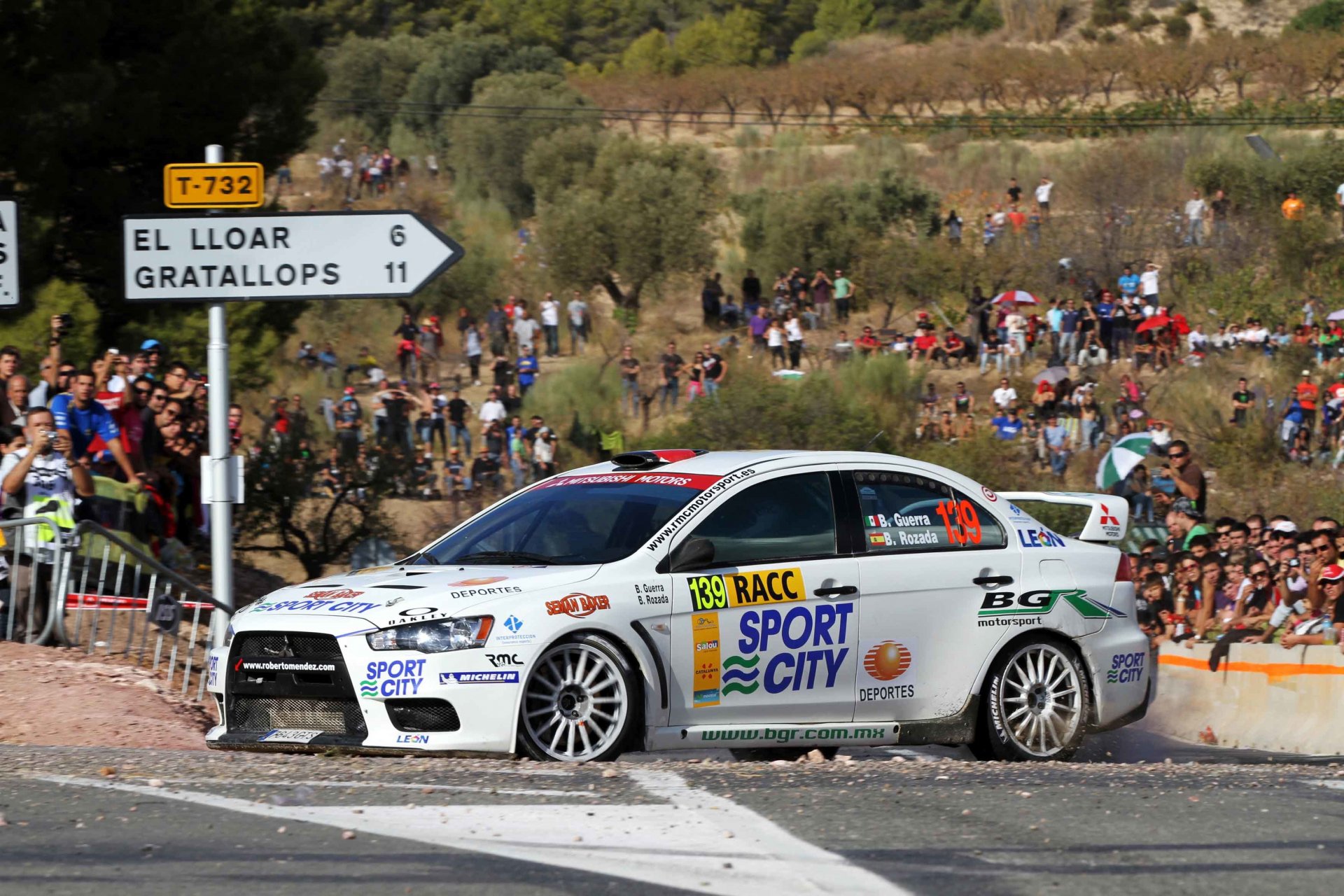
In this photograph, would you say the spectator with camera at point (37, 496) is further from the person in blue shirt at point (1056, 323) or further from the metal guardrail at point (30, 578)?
A: the person in blue shirt at point (1056, 323)

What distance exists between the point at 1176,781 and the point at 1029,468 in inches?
813

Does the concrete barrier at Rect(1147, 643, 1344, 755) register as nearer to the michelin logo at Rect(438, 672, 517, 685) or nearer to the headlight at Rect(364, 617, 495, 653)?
the michelin logo at Rect(438, 672, 517, 685)

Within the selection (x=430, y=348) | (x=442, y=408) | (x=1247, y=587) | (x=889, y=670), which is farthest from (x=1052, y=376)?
(x=889, y=670)

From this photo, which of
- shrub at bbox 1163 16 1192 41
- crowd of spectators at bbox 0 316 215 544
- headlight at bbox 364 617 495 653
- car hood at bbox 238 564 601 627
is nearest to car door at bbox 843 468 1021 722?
car hood at bbox 238 564 601 627

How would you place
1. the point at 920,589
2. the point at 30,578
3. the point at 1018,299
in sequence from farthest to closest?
the point at 1018,299, the point at 30,578, the point at 920,589

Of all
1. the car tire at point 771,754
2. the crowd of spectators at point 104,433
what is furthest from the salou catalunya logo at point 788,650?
the crowd of spectators at point 104,433

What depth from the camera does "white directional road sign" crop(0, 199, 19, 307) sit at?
28.8ft

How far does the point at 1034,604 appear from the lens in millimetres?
8430

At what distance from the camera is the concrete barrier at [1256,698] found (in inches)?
446

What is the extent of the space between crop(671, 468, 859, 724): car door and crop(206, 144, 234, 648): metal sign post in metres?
2.91

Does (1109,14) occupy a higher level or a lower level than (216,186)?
higher

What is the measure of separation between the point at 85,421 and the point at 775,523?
6251mm

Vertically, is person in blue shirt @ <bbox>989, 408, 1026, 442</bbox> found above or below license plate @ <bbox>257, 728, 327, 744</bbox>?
above

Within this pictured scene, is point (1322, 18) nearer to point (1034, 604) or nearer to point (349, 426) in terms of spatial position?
point (349, 426)
